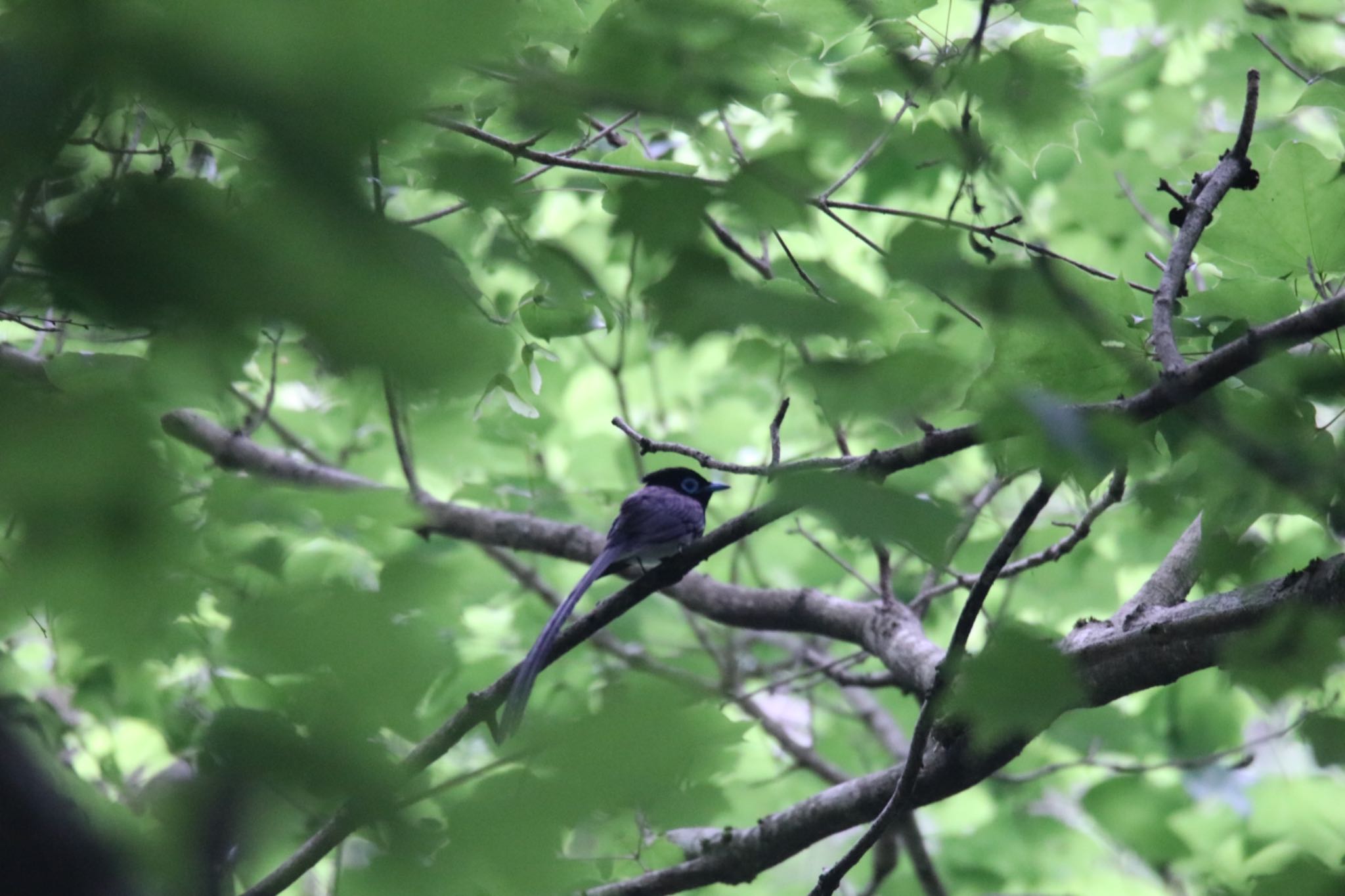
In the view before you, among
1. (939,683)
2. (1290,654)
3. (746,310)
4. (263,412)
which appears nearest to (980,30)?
(746,310)

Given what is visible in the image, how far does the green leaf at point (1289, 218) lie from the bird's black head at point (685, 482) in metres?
3.15

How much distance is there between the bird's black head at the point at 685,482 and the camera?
18.5ft

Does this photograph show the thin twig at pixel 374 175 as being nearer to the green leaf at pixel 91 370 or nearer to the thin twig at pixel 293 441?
the green leaf at pixel 91 370

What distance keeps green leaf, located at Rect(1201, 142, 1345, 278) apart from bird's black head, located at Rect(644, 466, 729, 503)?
3145 millimetres

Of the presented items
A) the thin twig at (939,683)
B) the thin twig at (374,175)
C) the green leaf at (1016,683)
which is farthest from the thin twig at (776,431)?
the thin twig at (374,175)

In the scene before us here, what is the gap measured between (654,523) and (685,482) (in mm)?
738

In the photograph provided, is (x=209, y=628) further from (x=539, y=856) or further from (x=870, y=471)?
(x=870, y=471)

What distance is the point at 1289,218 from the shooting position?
2.67 meters

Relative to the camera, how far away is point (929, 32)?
425 cm

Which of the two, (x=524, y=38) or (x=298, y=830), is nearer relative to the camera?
(x=298, y=830)

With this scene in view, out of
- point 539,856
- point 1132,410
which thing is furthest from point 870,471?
point 539,856

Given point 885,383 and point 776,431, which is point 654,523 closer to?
point 776,431

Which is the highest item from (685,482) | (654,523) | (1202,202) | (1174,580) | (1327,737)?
(1202,202)

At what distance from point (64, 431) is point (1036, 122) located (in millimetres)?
2350
